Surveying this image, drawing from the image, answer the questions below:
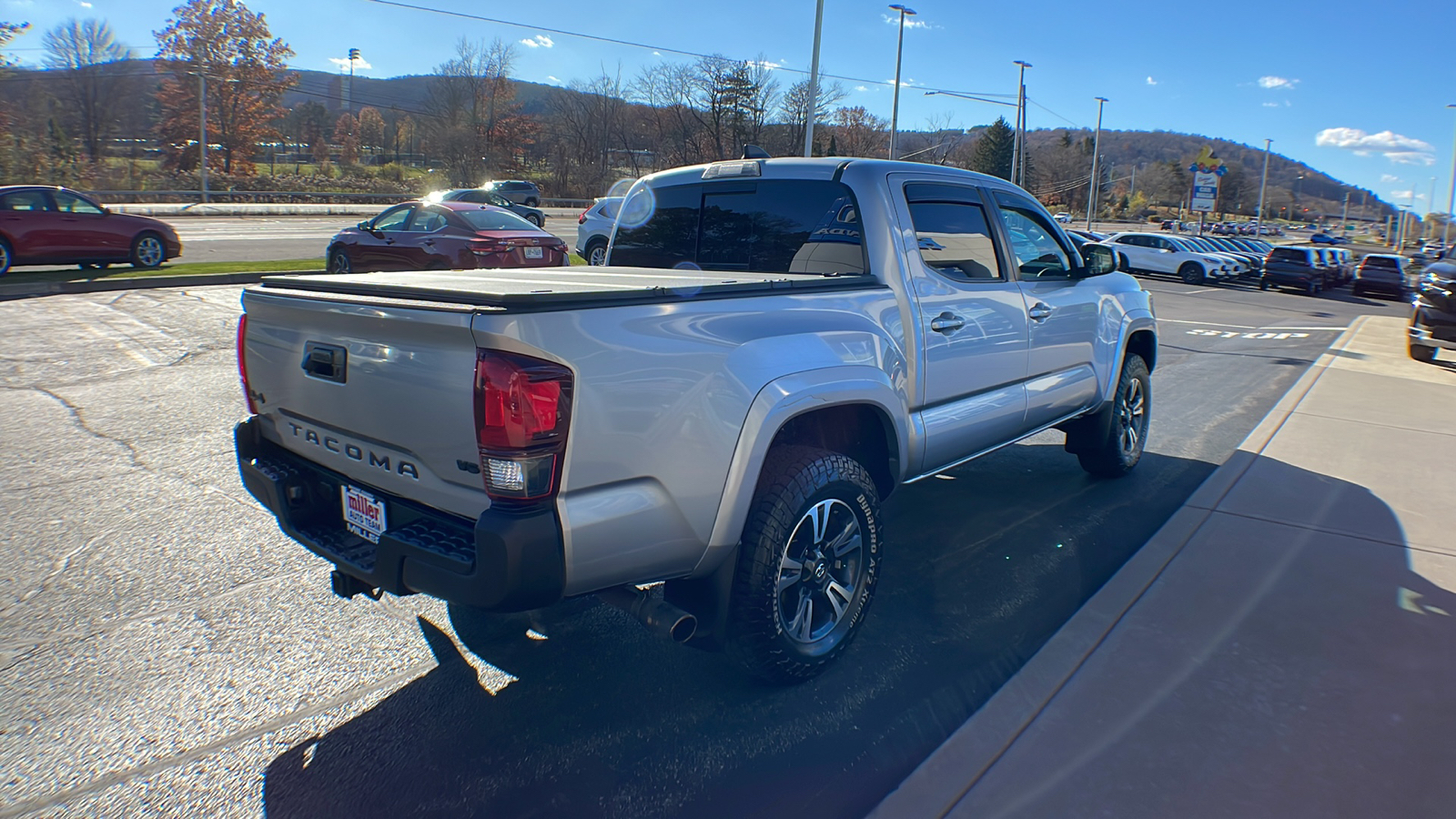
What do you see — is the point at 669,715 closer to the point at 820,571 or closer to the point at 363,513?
the point at 820,571

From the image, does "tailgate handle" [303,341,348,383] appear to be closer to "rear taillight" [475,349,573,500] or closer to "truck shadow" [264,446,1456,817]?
"rear taillight" [475,349,573,500]

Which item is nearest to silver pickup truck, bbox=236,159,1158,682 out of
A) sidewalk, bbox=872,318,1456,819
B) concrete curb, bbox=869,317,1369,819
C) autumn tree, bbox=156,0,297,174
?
concrete curb, bbox=869,317,1369,819

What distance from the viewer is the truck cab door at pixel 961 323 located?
12.8ft

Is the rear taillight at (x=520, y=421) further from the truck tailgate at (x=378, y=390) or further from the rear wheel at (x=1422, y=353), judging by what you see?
the rear wheel at (x=1422, y=353)

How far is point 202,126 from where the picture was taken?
44188 mm

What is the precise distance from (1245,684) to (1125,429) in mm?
2892

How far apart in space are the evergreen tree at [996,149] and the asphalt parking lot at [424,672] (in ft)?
282

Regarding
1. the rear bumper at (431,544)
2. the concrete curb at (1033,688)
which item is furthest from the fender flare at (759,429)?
the concrete curb at (1033,688)

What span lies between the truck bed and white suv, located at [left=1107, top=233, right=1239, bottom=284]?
29.3 metres

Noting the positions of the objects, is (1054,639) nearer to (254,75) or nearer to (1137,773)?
(1137,773)

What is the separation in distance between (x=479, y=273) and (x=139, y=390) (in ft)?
16.8

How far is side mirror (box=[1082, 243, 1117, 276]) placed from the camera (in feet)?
17.3

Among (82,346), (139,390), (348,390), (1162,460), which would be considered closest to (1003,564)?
(1162,460)

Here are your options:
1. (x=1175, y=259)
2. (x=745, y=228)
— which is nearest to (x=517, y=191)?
(x=1175, y=259)
